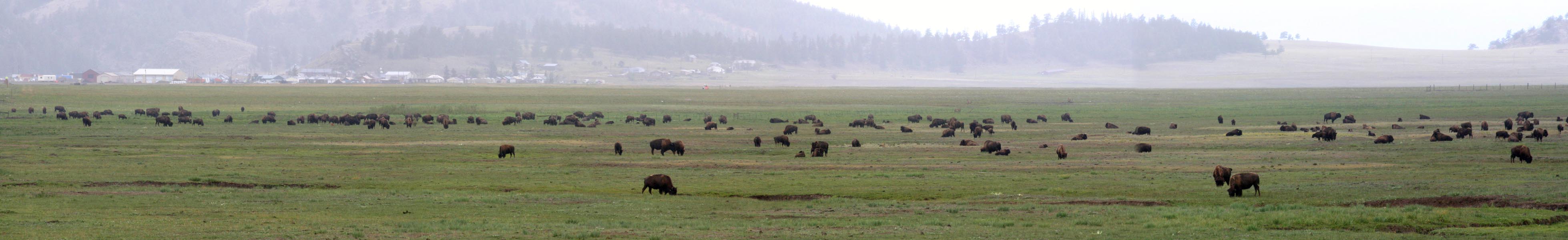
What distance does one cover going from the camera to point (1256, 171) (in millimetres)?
32625

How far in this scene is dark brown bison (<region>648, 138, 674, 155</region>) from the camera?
4197 cm

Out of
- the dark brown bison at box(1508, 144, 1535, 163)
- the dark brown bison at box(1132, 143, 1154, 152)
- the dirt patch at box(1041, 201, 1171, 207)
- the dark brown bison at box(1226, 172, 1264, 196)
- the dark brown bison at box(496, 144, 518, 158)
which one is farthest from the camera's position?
the dark brown bison at box(1132, 143, 1154, 152)

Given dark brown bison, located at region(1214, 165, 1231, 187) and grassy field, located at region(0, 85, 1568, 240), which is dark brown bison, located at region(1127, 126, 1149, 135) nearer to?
grassy field, located at region(0, 85, 1568, 240)

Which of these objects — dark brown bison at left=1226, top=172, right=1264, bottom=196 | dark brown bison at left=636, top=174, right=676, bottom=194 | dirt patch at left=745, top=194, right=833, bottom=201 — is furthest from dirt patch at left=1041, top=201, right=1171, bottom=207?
dark brown bison at left=636, top=174, right=676, bottom=194

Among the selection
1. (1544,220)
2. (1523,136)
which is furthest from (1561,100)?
(1544,220)

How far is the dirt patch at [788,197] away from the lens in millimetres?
26750

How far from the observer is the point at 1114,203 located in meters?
24.8

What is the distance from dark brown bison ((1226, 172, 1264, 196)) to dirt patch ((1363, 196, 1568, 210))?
2.28 metres

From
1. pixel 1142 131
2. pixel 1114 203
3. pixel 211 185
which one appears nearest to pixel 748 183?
pixel 1114 203

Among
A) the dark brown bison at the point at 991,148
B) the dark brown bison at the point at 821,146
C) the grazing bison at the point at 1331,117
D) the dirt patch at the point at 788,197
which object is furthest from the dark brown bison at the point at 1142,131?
the dirt patch at the point at 788,197

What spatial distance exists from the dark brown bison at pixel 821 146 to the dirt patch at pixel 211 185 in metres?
16.4

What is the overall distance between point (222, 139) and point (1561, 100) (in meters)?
89.1

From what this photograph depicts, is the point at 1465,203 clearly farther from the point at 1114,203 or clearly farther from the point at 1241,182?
the point at 1114,203

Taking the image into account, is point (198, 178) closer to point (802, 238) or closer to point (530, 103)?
point (802, 238)
